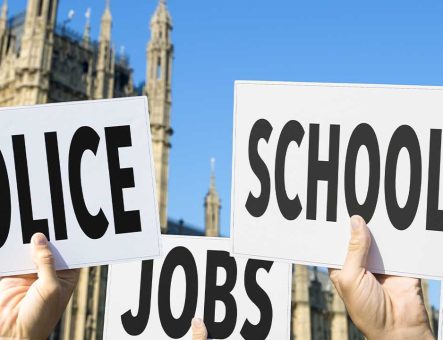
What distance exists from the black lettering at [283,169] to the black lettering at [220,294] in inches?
59.2

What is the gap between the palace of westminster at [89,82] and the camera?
28344 mm

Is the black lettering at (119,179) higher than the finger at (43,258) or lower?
higher

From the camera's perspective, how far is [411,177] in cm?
316

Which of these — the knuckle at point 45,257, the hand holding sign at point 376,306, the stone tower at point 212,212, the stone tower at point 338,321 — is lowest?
the stone tower at point 338,321

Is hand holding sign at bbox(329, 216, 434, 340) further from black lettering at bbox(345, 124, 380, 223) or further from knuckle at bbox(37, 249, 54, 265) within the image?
knuckle at bbox(37, 249, 54, 265)

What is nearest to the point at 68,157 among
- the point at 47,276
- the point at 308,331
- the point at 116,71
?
the point at 47,276

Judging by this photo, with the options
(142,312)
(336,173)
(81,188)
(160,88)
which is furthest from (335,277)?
(160,88)

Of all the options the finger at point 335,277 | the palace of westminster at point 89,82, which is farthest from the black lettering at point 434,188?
the palace of westminster at point 89,82

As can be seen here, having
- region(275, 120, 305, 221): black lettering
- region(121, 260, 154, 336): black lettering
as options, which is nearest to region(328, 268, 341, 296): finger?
region(275, 120, 305, 221): black lettering

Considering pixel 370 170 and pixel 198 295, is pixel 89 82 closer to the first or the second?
pixel 198 295

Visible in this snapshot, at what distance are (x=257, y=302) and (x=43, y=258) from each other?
Result: 2.06m

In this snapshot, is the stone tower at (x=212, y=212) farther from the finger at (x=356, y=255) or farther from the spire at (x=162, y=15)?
the finger at (x=356, y=255)

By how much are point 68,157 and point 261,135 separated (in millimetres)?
1067

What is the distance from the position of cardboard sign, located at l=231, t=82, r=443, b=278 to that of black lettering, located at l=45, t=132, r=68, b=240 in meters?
0.92
